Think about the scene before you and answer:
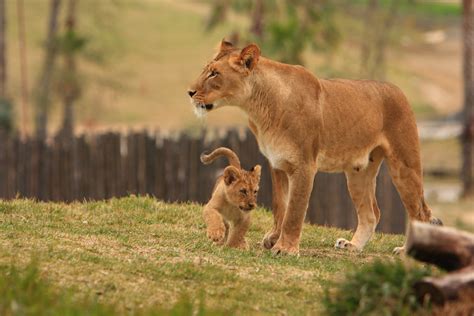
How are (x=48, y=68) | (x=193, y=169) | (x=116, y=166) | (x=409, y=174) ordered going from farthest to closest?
(x=48, y=68) → (x=193, y=169) → (x=116, y=166) → (x=409, y=174)

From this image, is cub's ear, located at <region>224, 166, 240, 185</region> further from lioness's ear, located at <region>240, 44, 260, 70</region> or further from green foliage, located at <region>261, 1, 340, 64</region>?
green foliage, located at <region>261, 1, 340, 64</region>

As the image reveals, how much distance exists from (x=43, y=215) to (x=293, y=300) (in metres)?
3.29

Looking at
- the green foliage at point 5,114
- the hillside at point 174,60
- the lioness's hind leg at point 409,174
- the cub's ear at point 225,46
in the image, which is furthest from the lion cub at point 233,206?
the hillside at point 174,60

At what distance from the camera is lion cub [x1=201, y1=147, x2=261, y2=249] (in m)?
9.67

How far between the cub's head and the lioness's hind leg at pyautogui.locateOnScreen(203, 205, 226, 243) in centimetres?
19

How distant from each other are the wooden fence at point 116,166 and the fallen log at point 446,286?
11352 millimetres

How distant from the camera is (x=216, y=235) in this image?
31.9 feet

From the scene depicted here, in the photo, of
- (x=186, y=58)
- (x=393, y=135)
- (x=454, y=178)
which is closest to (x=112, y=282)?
(x=393, y=135)

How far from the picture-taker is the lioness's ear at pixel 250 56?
380 inches

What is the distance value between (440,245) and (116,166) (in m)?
12.0

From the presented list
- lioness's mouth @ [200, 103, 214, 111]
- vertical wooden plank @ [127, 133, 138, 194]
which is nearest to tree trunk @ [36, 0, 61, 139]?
vertical wooden plank @ [127, 133, 138, 194]

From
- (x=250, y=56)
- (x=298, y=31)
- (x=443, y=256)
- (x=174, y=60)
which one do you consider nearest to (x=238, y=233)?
(x=250, y=56)

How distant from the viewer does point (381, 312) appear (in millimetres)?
6832

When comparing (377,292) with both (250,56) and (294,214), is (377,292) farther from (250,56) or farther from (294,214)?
(250,56)
